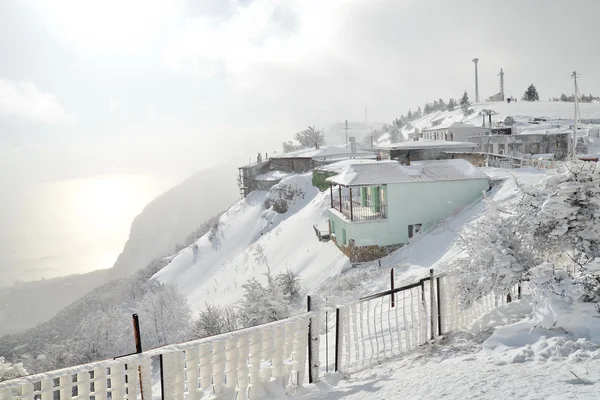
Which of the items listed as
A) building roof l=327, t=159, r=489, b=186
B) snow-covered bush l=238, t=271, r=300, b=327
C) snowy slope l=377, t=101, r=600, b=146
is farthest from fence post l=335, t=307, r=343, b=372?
snowy slope l=377, t=101, r=600, b=146

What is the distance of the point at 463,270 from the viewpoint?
8422 millimetres

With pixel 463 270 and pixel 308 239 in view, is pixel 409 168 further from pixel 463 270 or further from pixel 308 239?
pixel 463 270

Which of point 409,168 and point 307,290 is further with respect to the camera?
point 409,168

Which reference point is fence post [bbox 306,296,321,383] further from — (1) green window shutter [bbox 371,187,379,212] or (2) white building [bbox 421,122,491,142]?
(2) white building [bbox 421,122,491,142]

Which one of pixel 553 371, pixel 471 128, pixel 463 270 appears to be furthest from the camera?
pixel 471 128

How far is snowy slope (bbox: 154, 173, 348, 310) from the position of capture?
27.0m

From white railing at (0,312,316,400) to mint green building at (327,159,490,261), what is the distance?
16.3 metres

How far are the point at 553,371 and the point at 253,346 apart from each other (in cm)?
377

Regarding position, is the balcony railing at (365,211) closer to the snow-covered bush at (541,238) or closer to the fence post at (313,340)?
the snow-covered bush at (541,238)

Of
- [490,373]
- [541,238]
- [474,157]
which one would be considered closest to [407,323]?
[490,373]

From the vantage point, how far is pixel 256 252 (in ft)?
111

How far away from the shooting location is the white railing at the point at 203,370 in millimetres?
4527

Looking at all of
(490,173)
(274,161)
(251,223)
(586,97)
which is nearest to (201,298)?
(251,223)

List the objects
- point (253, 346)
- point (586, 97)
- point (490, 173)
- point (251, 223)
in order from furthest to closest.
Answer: point (586, 97) < point (251, 223) < point (490, 173) < point (253, 346)
